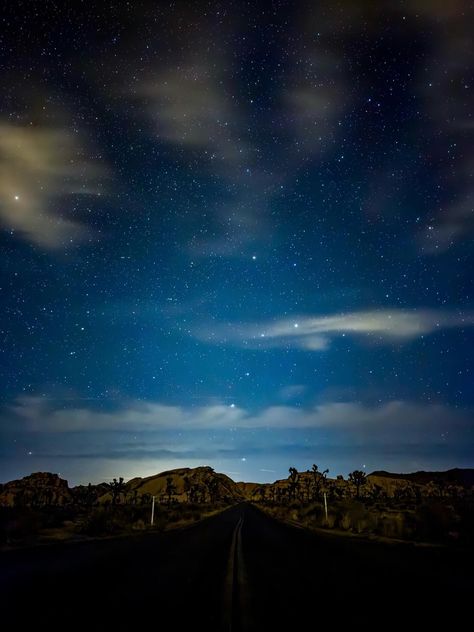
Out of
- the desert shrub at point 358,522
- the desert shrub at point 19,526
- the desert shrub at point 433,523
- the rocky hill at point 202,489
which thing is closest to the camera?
the desert shrub at point 433,523

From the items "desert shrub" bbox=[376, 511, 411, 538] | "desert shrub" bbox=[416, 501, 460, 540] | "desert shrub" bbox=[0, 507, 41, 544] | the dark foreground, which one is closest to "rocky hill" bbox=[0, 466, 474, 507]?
"desert shrub" bbox=[0, 507, 41, 544]

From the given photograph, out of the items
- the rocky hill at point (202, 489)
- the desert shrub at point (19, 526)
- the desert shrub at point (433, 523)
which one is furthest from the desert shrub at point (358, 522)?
the rocky hill at point (202, 489)

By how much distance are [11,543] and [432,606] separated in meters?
17.7

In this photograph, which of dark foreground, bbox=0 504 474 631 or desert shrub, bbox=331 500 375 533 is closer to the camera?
dark foreground, bbox=0 504 474 631

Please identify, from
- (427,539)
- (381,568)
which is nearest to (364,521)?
(427,539)

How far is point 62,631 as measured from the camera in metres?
5.61

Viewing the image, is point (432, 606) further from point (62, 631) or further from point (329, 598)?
point (62, 631)

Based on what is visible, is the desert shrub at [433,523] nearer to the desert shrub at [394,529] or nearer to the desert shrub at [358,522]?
the desert shrub at [394,529]

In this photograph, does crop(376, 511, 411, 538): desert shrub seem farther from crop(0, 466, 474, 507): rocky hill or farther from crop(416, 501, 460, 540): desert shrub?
crop(0, 466, 474, 507): rocky hill

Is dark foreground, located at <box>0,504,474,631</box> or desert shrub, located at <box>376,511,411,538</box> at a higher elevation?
dark foreground, located at <box>0,504,474,631</box>

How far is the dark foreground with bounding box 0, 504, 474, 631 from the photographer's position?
6.20 m

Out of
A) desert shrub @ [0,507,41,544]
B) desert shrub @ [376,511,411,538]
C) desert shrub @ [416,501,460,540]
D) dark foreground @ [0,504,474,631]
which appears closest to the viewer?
dark foreground @ [0,504,474,631]

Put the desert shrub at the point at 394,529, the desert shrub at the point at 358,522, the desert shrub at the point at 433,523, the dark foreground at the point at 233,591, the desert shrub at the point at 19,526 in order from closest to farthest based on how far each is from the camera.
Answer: the dark foreground at the point at 233,591 < the desert shrub at the point at 433,523 < the desert shrub at the point at 19,526 < the desert shrub at the point at 394,529 < the desert shrub at the point at 358,522

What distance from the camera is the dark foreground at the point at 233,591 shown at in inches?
244
